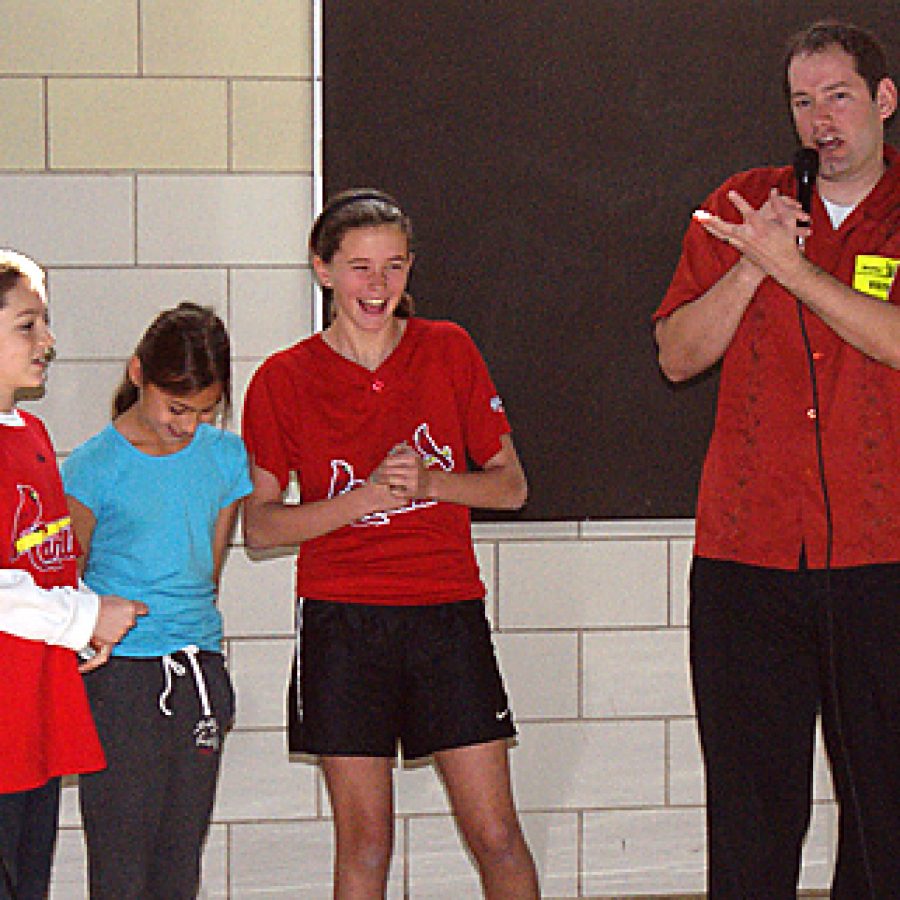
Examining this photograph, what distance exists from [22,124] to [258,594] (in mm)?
1110

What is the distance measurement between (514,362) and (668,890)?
4.15 feet

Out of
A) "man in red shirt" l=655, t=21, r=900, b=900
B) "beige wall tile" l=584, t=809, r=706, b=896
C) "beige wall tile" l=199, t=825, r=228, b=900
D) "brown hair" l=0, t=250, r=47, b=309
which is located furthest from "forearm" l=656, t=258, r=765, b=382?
"beige wall tile" l=199, t=825, r=228, b=900

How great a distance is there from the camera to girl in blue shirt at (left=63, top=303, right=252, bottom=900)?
2.33m

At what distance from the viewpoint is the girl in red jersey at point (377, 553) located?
227cm

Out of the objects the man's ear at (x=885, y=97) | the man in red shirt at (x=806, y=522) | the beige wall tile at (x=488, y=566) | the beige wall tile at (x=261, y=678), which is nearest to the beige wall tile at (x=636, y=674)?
the beige wall tile at (x=488, y=566)

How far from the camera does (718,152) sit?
2.92 m

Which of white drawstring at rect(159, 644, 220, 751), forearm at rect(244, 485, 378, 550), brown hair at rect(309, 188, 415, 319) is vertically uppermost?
brown hair at rect(309, 188, 415, 319)

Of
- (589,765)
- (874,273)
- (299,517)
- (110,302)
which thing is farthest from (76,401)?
(874,273)

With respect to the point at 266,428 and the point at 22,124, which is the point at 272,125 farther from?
the point at 266,428

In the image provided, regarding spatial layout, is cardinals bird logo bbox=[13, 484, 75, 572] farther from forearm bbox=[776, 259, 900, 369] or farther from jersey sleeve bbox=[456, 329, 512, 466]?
forearm bbox=[776, 259, 900, 369]

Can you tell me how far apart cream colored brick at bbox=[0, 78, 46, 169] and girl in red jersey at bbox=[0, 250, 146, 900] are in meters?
0.74

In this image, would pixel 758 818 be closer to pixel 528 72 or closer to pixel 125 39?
pixel 528 72

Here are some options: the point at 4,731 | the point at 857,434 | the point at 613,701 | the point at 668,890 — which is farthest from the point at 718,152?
the point at 4,731

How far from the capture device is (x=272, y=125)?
9.33ft
